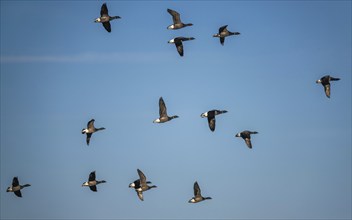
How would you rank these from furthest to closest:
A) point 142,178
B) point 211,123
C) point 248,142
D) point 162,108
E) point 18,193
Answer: point 248,142 → point 18,193 → point 211,123 → point 162,108 → point 142,178

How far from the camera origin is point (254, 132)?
113375 mm

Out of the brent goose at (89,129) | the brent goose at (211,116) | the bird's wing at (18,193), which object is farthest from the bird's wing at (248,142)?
the bird's wing at (18,193)

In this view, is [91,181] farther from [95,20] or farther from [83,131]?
[95,20]

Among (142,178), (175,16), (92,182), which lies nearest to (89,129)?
(92,182)

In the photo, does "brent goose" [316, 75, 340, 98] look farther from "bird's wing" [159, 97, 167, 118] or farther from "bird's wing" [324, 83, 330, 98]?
"bird's wing" [159, 97, 167, 118]

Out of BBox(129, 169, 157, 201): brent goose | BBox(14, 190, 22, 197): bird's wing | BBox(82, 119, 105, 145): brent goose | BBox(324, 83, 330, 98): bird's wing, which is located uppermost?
BBox(324, 83, 330, 98): bird's wing

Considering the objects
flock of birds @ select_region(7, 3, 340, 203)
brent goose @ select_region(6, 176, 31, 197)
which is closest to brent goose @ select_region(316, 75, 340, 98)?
flock of birds @ select_region(7, 3, 340, 203)

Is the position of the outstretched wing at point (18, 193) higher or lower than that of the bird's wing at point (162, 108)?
lower

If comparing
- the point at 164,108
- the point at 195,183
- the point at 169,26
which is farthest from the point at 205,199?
the point at 169,26

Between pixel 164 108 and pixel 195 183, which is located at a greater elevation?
pixel 164 108

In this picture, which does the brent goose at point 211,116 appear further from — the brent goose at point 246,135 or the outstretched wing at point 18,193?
the outstretched wing at point 18,193

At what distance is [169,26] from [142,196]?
16403 millimetres

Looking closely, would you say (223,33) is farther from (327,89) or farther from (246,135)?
(327,89)

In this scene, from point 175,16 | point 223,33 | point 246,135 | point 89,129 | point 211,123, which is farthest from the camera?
point 246,135
